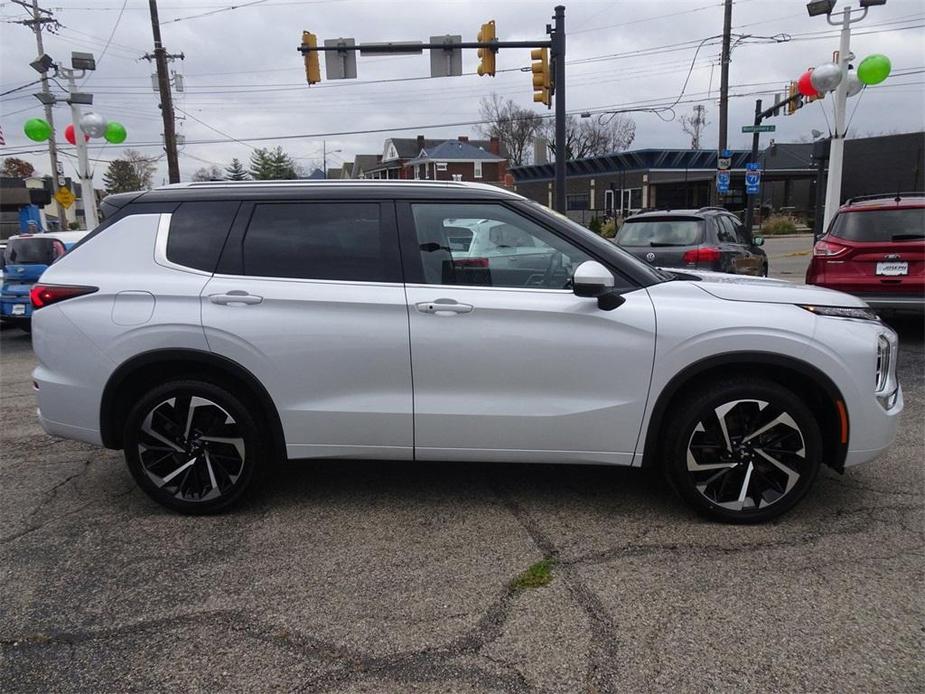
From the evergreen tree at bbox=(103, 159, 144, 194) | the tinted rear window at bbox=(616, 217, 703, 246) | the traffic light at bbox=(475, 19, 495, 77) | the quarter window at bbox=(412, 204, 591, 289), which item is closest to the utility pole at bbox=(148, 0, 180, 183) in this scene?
the traffic light at bbox=(475, 19, 495, 77)

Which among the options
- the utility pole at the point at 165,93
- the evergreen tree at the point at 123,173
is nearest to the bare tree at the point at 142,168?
the evergreen tree at the point at 123,173

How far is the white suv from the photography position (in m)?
3.35

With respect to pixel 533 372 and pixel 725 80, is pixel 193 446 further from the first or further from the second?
pixel 725 80

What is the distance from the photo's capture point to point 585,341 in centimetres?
335

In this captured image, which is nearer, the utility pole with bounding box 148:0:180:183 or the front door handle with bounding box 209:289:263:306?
the front door handle with bounding box 209:289:263:306

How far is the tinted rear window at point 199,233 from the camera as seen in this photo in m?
3.64

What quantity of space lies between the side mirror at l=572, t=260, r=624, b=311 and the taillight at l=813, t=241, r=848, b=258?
225 inches

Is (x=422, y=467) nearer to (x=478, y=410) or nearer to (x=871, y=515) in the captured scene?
(x=478, y=410)

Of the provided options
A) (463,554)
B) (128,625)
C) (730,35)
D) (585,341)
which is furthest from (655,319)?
(730,35)

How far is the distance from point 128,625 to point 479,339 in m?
2.00

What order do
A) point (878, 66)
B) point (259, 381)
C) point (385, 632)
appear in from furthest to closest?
point (878, 66), point (259, 381), point (385, 632)

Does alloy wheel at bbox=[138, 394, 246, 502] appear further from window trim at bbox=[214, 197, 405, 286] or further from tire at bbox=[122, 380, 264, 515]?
window trim at bbox=[214, 197, 405, 286]

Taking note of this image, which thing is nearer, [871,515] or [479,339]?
[479,339]

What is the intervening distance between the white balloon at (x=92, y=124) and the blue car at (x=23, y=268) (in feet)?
20.6
